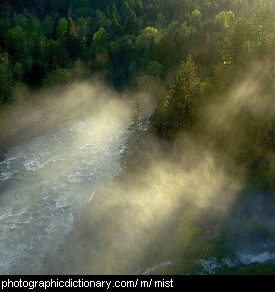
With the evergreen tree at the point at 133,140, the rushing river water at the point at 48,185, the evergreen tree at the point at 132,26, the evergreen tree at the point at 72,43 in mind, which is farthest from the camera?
the evergreen tree at the point at 132,26

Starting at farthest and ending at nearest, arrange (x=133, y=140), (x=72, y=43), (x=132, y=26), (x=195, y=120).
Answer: (x=132, y=26) → (x=72, y=43) → (x=133, y=140) → (x=195, y=120)

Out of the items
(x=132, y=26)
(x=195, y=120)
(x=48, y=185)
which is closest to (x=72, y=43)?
(x=132, y=26)

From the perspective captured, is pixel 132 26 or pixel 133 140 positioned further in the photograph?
pixel 132 26

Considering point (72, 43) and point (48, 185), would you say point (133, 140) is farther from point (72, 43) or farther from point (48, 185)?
point (72, 43)

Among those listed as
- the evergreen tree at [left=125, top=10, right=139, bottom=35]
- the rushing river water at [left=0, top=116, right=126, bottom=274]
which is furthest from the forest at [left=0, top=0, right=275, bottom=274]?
the evergreen tree at [left=125, top=10, right=139, bottom=35]

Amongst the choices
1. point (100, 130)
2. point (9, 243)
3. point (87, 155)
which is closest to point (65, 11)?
point (100, 130)

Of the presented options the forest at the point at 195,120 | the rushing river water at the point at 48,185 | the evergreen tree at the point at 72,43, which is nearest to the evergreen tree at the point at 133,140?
the forest at the point at 195,120

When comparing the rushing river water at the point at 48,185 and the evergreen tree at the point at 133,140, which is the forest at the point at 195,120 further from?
the rushing river water at the point at 48,185

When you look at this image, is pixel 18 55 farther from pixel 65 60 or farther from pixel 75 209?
pixel 75 209
